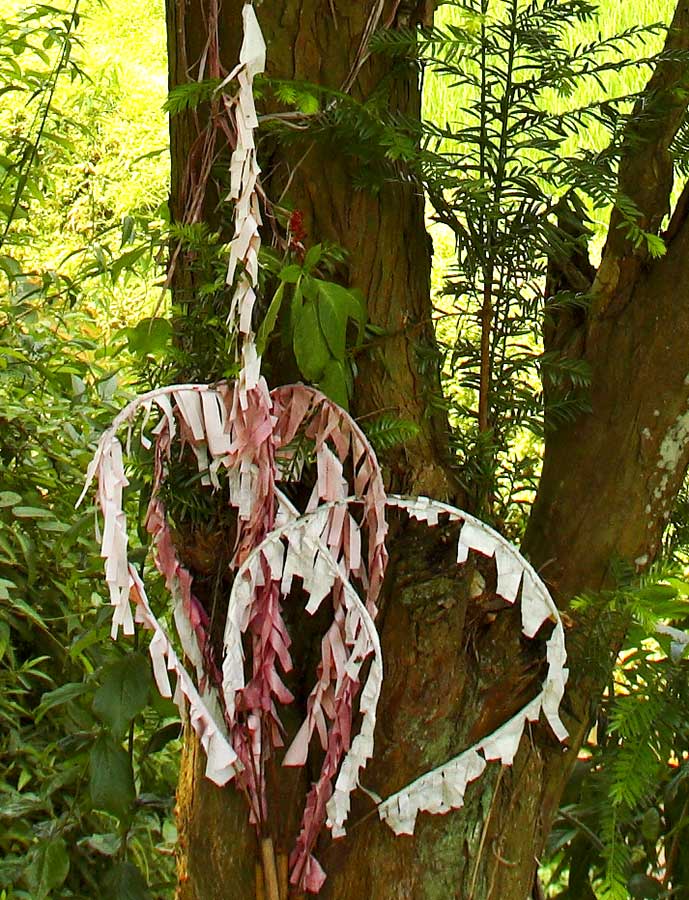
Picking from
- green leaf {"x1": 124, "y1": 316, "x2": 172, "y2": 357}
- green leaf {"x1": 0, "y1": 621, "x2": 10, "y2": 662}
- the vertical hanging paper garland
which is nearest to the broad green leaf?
green leaf {"x1": 0, "y1": 621, "x2": 10, "y2": 662}

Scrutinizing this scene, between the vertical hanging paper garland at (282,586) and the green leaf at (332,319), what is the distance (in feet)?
0.19

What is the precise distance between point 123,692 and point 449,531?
0.35 meters

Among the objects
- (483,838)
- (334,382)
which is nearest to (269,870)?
(483,838)

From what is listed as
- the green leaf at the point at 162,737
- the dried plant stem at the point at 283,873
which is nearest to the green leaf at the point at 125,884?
the green leaf at the point at 162,737

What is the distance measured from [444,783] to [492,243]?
1.55 feet

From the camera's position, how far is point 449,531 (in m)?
1.03

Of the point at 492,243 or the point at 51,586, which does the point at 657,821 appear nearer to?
the point at 492,243

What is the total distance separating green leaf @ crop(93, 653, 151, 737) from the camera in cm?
109

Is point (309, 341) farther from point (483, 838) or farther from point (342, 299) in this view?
point (483, 838)

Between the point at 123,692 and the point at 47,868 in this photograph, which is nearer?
the point at 123,692

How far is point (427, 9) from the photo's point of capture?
1008 millimetres

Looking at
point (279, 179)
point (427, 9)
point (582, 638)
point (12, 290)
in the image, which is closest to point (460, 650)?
point (582, 638)

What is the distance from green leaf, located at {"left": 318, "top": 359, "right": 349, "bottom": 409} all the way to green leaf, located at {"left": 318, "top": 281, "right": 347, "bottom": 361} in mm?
19

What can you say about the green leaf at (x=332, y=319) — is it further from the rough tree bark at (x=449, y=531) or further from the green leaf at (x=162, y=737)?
the green leaf at (x=162, y=737)
